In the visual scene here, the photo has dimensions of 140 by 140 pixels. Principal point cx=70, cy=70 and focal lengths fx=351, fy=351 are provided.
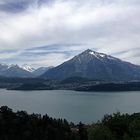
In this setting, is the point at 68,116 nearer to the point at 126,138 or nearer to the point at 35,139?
the point at 35,139

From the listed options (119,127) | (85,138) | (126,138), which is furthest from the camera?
(85,138)

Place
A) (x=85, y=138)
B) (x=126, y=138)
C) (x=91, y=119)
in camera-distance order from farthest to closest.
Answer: (x=91, y=119) → (x=85, y=138) → (x=126, y=138)

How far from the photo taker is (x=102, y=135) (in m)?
48.5

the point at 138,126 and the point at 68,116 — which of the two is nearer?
the point at 138,126

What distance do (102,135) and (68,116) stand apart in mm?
87254

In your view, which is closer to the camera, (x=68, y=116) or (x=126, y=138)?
(x=126, y=138)

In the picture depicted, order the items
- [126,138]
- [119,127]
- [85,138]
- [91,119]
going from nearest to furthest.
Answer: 1. [126,138]
2. [119,127]
3. [85,138]
4. [91,119]

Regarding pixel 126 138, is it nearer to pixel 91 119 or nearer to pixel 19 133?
pixel 19 133

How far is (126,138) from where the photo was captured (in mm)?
46594

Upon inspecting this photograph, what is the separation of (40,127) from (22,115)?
4984 millimetres

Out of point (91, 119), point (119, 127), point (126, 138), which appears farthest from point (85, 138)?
point (91, 119)

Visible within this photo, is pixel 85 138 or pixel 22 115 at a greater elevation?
pixel 22 115

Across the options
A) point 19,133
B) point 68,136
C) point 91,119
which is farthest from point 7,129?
point 91,119

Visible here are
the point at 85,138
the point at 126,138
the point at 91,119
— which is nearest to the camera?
the point at 126,138
